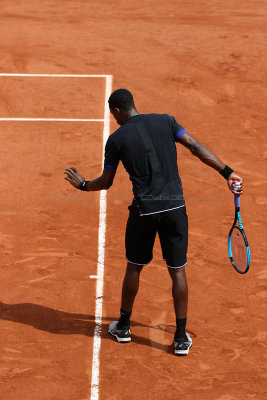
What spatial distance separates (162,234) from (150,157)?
779mm

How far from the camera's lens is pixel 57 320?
762 centimetres

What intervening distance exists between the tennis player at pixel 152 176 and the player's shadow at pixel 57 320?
0.76m

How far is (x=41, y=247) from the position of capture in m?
8.95

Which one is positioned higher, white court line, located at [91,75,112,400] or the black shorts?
the black shorts

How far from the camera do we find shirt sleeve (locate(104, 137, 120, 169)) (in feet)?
21.2

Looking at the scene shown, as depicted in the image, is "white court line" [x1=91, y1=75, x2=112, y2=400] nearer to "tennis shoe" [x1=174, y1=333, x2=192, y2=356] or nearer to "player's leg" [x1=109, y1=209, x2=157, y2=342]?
"player's leg" [x1=109, y1=209, x2=157, y2=342]

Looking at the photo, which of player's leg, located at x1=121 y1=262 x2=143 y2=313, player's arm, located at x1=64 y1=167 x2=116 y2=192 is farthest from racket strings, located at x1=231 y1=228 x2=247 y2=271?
player's arm, located at x1=64 y1=167 x2=116 y2=192

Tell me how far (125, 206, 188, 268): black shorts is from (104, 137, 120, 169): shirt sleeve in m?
0.45

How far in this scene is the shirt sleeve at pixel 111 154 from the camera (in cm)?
646

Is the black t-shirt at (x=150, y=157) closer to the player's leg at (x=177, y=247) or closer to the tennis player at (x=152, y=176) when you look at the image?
the tennis player at (x=152, y=176)

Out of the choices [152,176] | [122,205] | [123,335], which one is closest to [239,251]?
[152,176]

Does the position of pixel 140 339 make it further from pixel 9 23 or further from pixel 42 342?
pixel 9 23

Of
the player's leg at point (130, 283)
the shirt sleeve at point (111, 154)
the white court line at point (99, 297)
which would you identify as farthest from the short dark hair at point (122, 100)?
the white court line at point (99, 297)

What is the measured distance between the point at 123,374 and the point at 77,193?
3.95 meters
